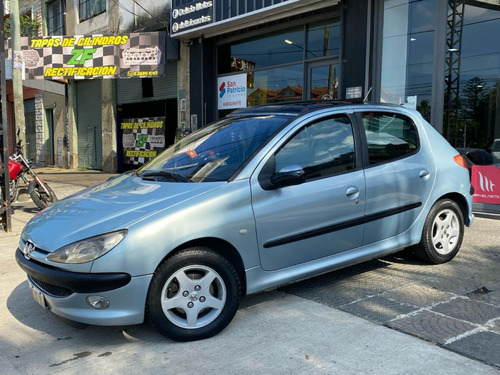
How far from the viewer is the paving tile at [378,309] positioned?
3557 millimetres

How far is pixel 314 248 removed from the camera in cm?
374

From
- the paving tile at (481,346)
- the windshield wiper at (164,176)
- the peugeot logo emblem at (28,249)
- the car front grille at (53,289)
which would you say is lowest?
the paving tile at (481,346)

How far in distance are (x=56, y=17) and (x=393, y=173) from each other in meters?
18.5

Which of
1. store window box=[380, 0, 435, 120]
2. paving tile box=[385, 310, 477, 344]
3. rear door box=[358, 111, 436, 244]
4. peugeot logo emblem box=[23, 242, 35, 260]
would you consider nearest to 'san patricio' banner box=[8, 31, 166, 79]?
store window box=[380, 0, 435, 120]

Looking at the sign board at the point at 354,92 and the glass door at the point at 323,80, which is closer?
the sign board at the point at 354,92

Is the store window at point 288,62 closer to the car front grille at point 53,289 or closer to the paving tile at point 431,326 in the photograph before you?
the paving tile at point 431,326

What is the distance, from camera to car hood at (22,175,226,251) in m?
3.07

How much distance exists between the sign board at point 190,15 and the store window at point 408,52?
4.33 m

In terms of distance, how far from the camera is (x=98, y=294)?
2.96 metres

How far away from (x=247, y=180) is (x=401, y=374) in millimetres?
1656

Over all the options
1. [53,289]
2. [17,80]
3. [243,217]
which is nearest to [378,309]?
[243,217]

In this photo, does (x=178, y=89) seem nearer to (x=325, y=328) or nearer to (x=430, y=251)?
(x=430, y=251)

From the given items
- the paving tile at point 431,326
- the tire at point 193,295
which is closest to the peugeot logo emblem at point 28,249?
the tire at point 193,295

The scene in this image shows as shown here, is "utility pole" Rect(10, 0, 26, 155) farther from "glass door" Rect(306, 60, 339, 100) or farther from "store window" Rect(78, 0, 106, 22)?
"glass door" Rect(306, 60, 339, 100)
